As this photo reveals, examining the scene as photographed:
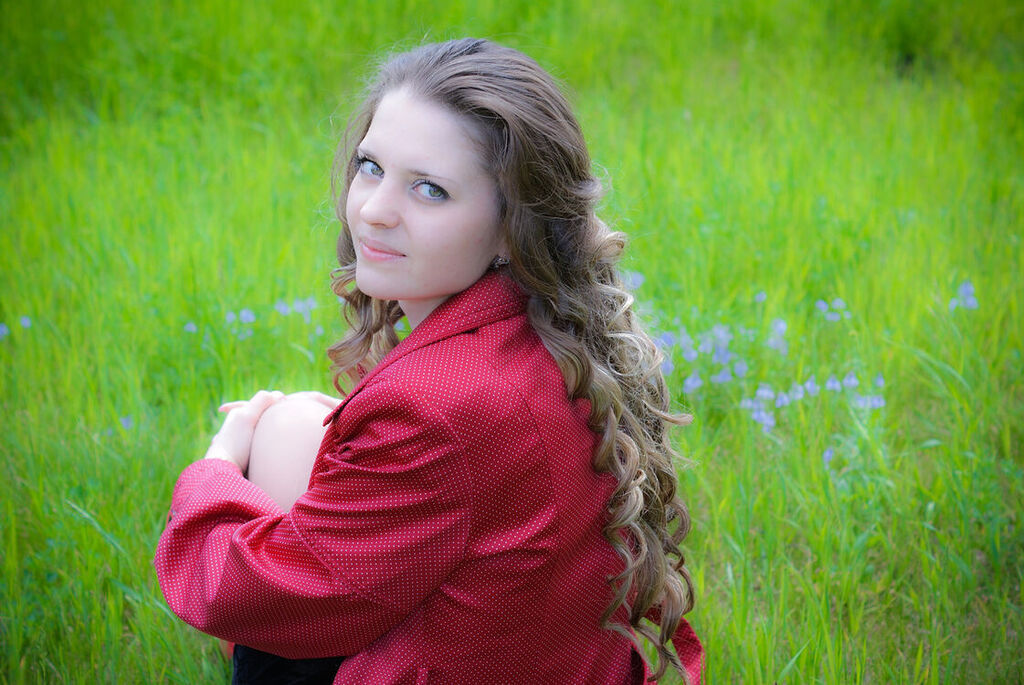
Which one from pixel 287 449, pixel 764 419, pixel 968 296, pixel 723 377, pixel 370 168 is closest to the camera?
pixel 370 168

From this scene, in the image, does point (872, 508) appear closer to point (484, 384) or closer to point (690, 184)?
point (484, 384)

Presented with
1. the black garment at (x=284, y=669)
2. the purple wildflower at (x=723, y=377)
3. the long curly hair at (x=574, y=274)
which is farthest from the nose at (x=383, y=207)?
the purple wildflower at (x=723, y=377)

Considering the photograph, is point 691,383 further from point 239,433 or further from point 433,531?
point 433,531

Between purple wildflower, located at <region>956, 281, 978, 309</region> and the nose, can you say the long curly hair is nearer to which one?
the nose

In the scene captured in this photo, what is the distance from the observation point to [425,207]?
5.11ft

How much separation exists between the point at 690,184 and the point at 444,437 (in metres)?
2.69

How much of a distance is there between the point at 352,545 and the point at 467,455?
228mm

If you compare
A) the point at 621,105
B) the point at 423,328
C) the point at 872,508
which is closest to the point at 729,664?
the point at 872,508

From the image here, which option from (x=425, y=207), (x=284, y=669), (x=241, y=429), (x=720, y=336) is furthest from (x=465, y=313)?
(x=720, y=336)

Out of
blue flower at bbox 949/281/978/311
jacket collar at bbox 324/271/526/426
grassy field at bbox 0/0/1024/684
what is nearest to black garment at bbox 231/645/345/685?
grassy field at bbox 0/0/1024/684

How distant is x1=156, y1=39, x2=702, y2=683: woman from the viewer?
1416 millimetres

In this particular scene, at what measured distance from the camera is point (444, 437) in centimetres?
137

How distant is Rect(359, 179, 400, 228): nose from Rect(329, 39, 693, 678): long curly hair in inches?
6.4

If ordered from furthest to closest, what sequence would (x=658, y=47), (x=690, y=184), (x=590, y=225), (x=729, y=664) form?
1. (x=658, y=47)
2. (x=690, y=184)
3. (x=729, y=664)
4. (x=590, y=225)
